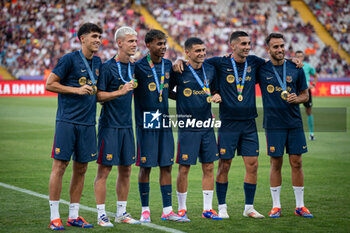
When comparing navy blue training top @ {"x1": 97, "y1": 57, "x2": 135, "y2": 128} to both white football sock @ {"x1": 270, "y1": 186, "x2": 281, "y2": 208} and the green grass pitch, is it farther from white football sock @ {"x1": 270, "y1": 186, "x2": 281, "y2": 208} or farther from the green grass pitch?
white football sock @ {"x1": 270, "y1": 186, "x2": 281, "y2": 208}

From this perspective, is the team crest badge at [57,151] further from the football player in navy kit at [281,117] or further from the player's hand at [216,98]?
the football player in navy kit at [281,117]

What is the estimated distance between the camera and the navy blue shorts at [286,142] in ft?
20.7

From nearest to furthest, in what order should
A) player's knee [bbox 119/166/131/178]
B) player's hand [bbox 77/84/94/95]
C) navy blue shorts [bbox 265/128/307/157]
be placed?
player's hand [bbox 77/84/94/95], player's knee [bbox 119/166/131/178], navy blue shorts [bbox 265/128/307/157]

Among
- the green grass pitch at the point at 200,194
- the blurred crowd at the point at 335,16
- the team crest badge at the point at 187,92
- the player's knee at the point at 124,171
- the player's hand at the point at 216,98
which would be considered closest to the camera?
the green grass pitch at the point at 200,194

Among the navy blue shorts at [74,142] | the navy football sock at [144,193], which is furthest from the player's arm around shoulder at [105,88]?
the navy football sock at [144,193]

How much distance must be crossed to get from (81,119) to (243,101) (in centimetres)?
198

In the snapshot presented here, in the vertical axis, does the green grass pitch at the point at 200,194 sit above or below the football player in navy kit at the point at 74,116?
below

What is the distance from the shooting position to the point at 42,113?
2044 cm

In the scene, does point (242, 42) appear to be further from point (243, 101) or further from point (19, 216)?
point (19, 216)

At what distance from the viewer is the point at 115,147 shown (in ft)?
18.7

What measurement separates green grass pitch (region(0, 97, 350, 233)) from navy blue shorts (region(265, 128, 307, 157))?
30.2 inches

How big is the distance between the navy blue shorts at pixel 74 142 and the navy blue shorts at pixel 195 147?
106 centimetres

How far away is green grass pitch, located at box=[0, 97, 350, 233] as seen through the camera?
5.69 m

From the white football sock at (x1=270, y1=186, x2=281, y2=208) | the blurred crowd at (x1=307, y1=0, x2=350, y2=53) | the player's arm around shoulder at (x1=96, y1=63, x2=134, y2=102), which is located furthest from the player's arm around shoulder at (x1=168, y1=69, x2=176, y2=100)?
the blurred crowd at (x1=307, y1=0, x2=350, y2=53)
